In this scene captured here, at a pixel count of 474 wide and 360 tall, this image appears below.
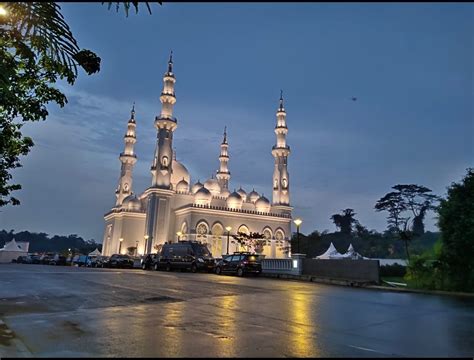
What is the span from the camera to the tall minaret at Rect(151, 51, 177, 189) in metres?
61.3

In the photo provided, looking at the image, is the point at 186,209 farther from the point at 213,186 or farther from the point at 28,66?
the point at 28,66

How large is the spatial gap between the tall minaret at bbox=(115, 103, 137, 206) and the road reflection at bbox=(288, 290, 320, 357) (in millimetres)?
65755

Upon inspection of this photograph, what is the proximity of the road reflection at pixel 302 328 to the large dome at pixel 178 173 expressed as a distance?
56.3 meters

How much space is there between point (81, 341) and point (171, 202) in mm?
→ 56430

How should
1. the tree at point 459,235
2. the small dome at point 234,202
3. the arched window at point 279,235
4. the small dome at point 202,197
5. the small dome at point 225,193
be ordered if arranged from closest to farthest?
the tree at point 459,235, the small dome at point 202,197, the small dome at point 234,202, the arched window at point 279,235, the small dome at point 225,193

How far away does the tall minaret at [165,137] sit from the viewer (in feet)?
201

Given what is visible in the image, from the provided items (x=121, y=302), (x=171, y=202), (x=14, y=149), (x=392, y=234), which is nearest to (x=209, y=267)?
(x=121, y=302)

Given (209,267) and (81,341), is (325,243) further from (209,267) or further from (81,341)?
(81,341)

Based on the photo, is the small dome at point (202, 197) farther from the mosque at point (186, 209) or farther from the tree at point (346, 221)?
the tree at point (346, 221)

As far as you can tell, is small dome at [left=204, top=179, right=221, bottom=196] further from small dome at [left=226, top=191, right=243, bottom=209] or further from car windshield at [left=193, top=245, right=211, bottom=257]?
car windshield at [left=193, top=245, right=211, bottom=257]

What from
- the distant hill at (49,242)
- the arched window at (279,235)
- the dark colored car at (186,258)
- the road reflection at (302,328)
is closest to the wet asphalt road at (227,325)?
the road reflection at (302,328)

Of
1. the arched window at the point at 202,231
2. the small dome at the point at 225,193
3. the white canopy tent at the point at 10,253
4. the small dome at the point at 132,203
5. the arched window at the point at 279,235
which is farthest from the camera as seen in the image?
the white canopy tent at the point at 10,253

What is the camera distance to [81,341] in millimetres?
7160

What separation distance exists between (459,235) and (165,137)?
Result: 163 feet
